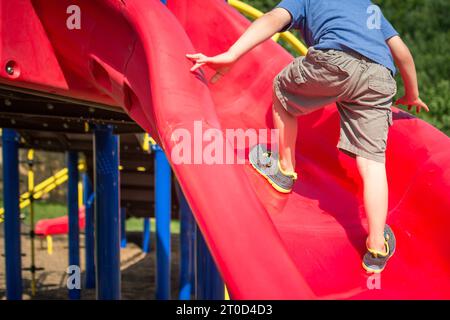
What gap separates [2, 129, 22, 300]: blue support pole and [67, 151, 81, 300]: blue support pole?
1.04 meters

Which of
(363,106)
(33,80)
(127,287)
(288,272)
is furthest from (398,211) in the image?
(127,287)

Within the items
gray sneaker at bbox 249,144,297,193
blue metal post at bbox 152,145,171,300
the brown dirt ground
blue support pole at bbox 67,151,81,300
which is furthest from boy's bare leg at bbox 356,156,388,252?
blue support pole at bbox 67,151,81,300

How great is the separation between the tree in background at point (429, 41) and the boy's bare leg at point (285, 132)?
34.1 feet

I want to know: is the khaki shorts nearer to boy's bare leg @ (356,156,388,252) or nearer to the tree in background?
boy's bare leg @ (356,156,388,252)

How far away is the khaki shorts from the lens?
6.12ft

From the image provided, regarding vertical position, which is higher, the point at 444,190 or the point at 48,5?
the point at 48,5

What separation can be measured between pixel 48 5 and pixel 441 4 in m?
13.0

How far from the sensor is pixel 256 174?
6.88 feet

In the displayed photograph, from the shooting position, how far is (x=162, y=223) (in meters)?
5.28

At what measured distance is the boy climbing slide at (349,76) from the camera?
1814 millimetres

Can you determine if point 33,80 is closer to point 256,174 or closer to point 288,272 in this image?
point 256,174

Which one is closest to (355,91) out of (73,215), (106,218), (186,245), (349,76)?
(349,76)

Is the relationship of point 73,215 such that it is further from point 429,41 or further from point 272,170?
point 429,41
